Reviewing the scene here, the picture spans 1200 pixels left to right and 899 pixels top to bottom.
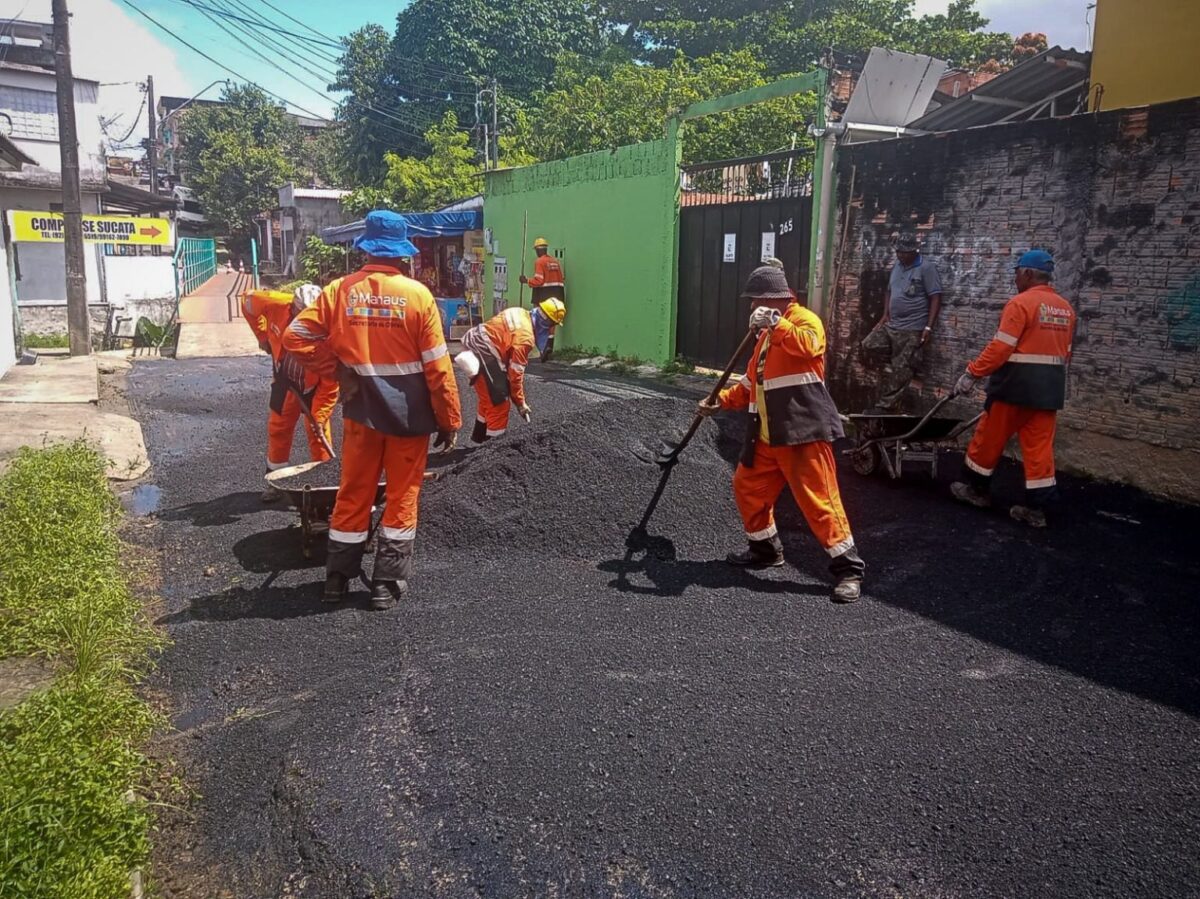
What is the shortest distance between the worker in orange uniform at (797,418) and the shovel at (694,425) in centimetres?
22

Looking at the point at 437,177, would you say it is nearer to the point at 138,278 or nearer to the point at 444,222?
the point at 444,222

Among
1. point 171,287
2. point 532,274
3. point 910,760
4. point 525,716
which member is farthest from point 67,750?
point 171,287

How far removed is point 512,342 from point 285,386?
67.0 inches

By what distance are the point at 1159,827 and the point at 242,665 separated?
136 inches

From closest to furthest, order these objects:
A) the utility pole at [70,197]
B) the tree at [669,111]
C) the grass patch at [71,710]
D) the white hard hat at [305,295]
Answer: the grass patch at [71,710] < the white hard hat at [305,295] < the utility pole at [70,197] < the tree at [669,111]

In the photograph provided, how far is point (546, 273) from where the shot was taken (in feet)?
44.9

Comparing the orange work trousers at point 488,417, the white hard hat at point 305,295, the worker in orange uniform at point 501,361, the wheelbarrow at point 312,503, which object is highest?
the white hard hat at point 305,295

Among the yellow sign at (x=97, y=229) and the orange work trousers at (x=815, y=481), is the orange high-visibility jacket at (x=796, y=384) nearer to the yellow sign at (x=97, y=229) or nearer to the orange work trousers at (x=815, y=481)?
the orange work trousers at (x=815, y=481)

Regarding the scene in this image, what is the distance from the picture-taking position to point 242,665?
384 cm

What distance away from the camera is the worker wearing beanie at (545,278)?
13.7 metres

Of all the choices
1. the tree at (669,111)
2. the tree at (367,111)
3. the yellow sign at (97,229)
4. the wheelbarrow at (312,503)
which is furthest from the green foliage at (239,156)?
the wheelbarrow at (312,503)

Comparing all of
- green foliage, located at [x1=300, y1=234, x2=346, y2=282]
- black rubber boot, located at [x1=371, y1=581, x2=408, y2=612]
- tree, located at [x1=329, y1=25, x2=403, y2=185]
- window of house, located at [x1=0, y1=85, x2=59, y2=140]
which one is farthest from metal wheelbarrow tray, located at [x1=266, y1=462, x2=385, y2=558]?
tree, located at [x1=329, y1=25, x2=403, y2=185]

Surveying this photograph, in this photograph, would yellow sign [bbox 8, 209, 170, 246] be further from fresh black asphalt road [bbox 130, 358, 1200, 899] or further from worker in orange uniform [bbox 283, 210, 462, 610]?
worker in orange uniform [bbox 283, 210, 462, 610]

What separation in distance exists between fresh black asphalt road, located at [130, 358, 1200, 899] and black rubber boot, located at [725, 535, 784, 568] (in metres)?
0.10
